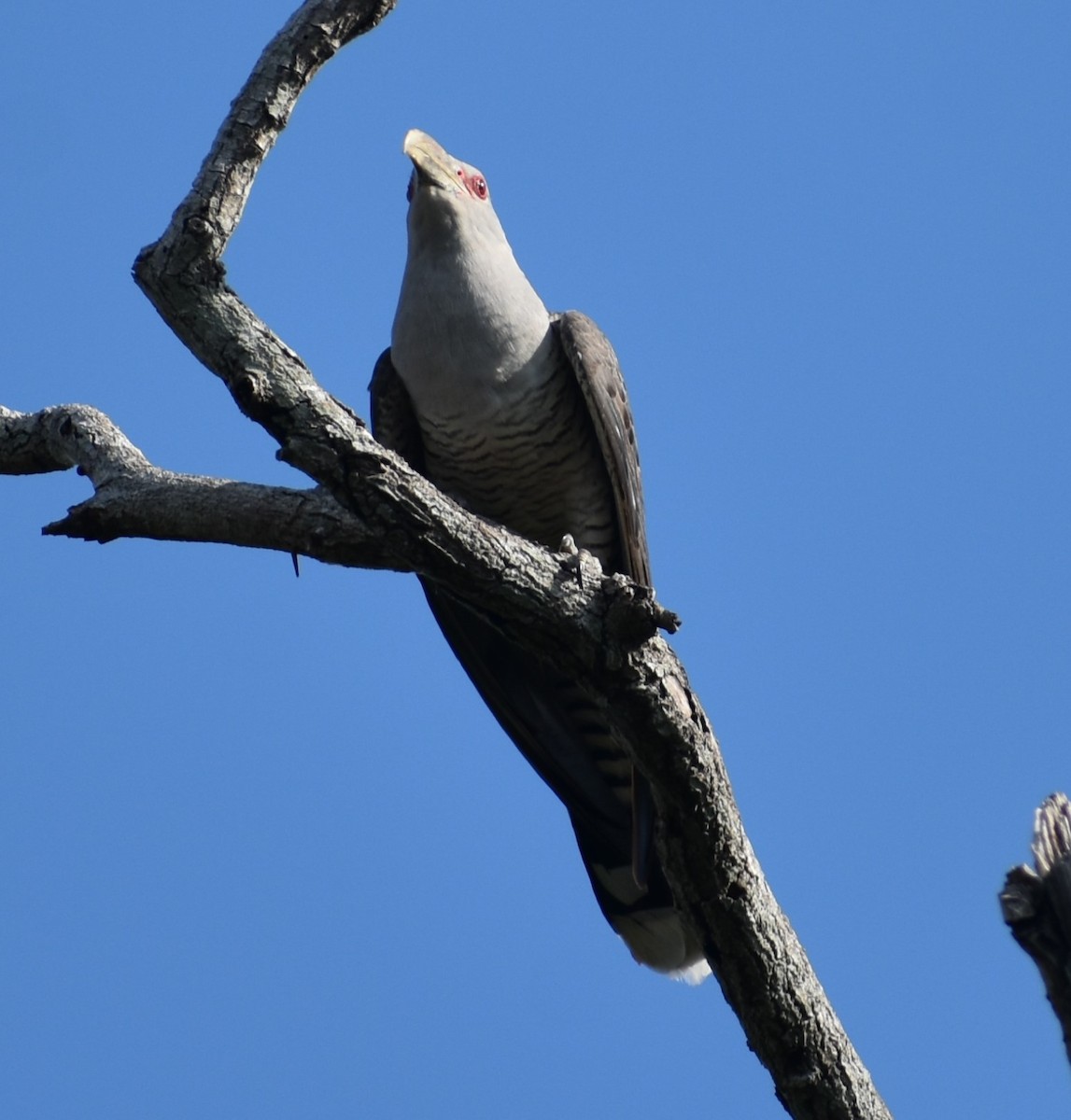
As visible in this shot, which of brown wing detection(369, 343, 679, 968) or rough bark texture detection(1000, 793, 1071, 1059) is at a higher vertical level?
brown wing detection(369, 343, 679, 968)

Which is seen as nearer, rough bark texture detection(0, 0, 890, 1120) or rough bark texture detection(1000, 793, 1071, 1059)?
rough bark texture detection(1000, 793, 1071, 1059)

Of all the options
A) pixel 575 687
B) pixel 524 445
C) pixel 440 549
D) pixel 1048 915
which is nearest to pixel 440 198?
pixel 524 445

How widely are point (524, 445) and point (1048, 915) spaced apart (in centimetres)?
287

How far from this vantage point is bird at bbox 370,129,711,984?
540cm

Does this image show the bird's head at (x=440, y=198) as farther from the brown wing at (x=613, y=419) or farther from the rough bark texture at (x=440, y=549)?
the rough bark texture at (x=440, y=549)

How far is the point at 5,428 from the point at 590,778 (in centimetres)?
256

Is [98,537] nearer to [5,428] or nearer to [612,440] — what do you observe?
[5,428]

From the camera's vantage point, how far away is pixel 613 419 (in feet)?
17.9

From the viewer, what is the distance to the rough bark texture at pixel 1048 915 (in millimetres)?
3236

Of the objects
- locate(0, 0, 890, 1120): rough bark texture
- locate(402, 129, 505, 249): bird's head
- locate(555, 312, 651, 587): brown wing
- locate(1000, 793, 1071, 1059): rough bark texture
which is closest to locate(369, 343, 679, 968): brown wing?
locate(555, 312, 651, 587): brown wing

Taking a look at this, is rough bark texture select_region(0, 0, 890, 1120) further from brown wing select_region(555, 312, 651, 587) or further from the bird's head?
the bird's head

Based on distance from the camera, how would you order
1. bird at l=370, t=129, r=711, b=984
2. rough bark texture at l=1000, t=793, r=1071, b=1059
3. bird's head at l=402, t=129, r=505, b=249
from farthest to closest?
bird's head at l=402, t=129, r=505, b=249, bird at l=370, t=129, r=711, b=984, rough bark texture at l=1000, t=793, r=1071, b=1059

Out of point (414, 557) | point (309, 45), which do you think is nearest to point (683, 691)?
point (414, 557)

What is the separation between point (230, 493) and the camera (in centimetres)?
413
